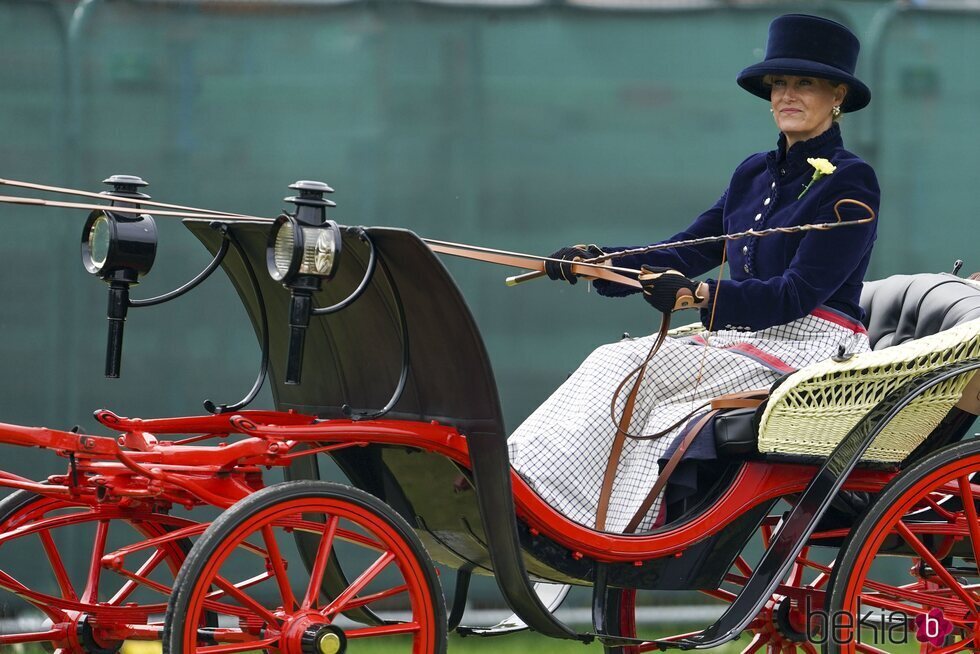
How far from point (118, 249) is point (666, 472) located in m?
1.19

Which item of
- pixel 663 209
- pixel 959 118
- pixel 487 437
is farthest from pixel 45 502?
pixel 959 118

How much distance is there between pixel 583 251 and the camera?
314 cm

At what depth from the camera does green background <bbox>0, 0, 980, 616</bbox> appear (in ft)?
14.8

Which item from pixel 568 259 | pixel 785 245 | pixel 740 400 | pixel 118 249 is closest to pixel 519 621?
pixel 740 400

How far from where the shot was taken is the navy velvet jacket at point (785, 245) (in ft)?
10.2

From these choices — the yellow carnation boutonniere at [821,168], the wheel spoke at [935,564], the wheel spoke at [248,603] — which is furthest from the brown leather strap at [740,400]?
the wheel spoke at [248,603]

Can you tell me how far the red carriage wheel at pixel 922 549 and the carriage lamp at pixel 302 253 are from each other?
4.06 ft

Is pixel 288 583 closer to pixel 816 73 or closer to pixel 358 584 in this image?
pixel 358 584

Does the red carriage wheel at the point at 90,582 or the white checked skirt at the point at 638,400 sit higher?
the white checked skirt at the point at 638,400

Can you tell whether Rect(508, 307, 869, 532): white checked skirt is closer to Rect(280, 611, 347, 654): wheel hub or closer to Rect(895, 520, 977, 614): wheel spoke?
Rect(895, 520, 977, 614): wheel spoke

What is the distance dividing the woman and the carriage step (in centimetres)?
30

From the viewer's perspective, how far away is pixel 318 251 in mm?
2502
